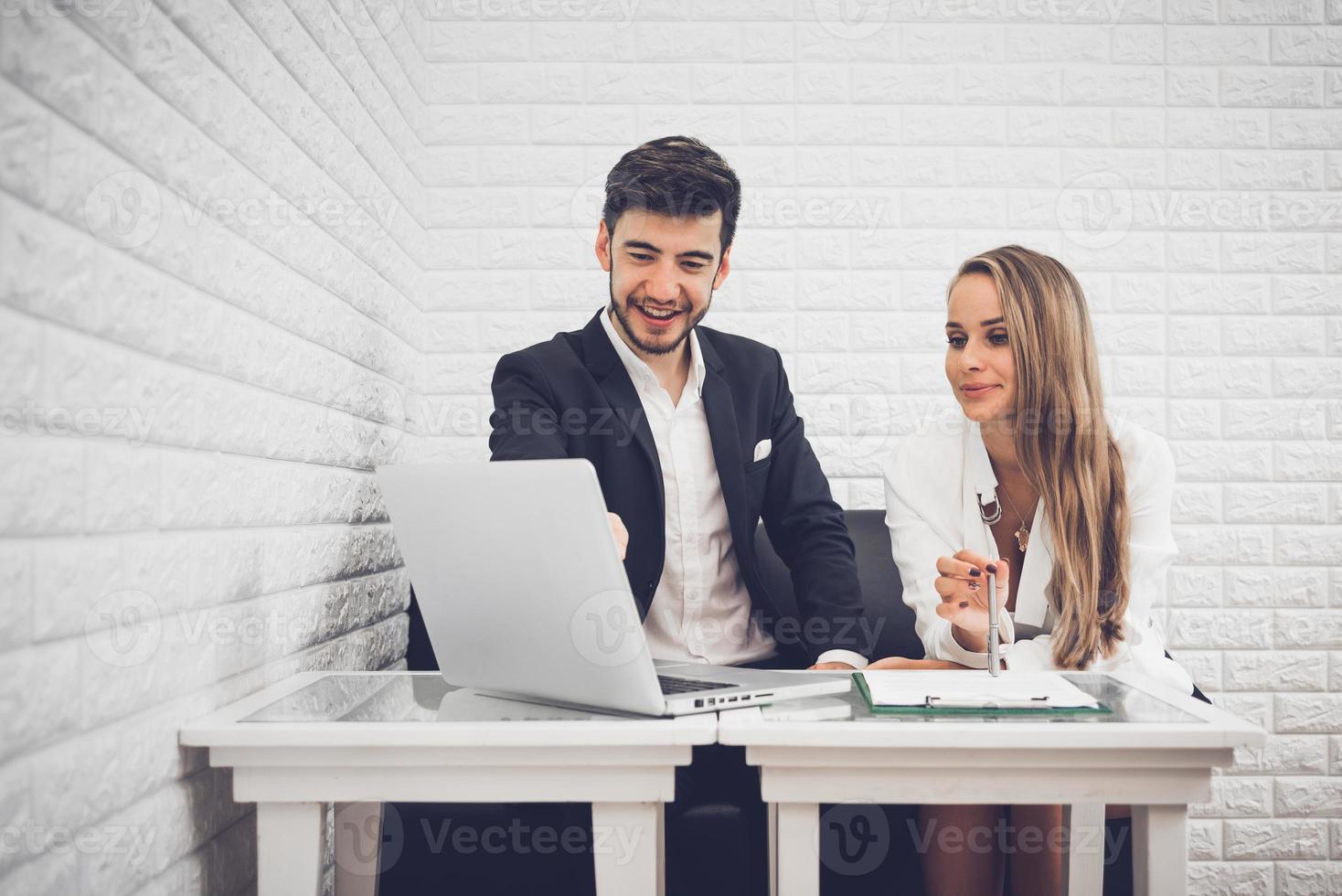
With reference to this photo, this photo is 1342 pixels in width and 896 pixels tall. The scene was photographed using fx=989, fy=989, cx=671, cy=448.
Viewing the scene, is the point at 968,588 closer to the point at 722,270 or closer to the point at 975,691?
the point at 975,691

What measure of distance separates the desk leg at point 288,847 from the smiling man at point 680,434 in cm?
77

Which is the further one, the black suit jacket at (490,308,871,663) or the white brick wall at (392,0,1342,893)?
the white brick wall at (392,0,1342,893)

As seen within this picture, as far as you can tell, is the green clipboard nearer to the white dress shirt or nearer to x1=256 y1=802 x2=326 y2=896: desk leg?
x1=256 y1=802 x2=326 y2=896: desk leg

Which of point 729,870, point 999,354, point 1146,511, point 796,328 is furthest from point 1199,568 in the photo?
point 729,870

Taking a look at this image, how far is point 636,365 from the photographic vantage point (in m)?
2.06

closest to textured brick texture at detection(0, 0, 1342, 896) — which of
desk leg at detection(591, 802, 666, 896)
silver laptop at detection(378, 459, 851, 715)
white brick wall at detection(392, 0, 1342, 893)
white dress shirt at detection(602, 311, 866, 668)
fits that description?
white brick wall at detection(392, 0, 1342, 893)

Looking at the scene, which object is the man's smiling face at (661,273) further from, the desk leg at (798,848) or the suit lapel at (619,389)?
the desk leg at (798,848)

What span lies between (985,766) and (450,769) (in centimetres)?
62

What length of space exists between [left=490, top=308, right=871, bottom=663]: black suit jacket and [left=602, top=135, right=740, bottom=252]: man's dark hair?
27cm

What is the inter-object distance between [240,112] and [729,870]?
1351 mm

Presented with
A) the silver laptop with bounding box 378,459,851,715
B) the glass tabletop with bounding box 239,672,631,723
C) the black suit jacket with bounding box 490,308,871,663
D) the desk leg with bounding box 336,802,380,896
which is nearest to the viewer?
the silver laptop with bounding box 378,459,851,715

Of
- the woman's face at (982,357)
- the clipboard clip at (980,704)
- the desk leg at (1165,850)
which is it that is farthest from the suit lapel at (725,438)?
the desk leg at (1165,850)

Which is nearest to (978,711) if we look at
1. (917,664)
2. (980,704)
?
(980,704)

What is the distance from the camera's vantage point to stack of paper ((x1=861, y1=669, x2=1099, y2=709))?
1.17 meters
